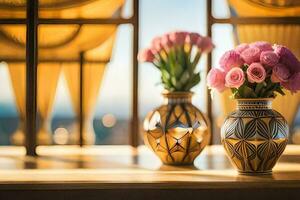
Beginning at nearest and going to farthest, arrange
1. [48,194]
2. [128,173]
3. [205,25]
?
[48,194] < [128,173] < [205,25]

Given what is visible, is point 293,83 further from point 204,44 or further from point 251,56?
point 204,44

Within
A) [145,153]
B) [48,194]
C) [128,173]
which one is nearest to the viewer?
[48,194]

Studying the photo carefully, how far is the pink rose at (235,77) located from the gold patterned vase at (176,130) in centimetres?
43

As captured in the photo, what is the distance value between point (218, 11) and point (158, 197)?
5.05 feet

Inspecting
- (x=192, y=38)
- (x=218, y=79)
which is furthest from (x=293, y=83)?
(x=192, y=38)

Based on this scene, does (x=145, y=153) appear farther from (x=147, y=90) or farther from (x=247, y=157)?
(x=247, y=157)

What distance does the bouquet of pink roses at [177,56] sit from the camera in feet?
8.25

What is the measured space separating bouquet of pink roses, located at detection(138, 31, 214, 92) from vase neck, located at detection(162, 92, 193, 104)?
1.0 inches

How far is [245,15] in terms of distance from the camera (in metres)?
3.20

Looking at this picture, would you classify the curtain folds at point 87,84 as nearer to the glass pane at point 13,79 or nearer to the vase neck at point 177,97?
the glass pane at point 13,79

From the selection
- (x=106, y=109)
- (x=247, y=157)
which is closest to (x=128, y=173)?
(x=247, y=157)

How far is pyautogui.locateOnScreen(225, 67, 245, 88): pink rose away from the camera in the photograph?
2.07 meters

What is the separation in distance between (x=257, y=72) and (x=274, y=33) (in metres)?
1.21

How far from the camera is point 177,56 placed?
8.30 ft
